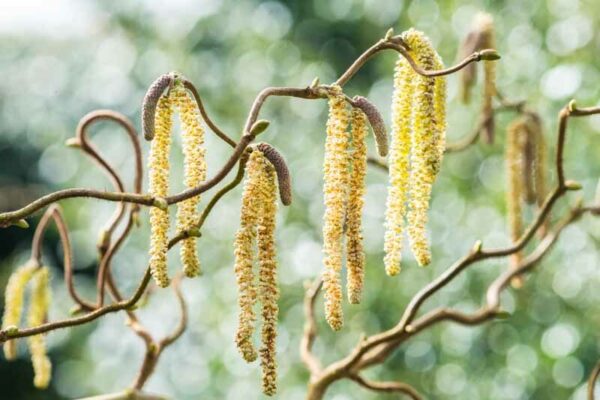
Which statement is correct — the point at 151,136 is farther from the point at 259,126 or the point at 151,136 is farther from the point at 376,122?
the point at 376,122

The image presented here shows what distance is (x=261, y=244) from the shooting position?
1.31 meters

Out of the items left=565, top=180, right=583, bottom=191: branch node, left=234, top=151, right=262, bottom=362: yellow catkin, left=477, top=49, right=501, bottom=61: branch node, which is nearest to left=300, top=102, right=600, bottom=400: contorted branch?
left=565, top=180, right=583, bottom=191: branch node

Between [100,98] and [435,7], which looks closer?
[435,7]

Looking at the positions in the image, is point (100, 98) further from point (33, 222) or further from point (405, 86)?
point (405, 86)

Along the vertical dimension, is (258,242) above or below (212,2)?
below

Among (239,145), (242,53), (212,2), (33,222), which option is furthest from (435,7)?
(239,145)

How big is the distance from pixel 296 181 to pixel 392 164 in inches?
400

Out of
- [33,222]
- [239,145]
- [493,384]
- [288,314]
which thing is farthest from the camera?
[33,222]

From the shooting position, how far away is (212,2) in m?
13.3

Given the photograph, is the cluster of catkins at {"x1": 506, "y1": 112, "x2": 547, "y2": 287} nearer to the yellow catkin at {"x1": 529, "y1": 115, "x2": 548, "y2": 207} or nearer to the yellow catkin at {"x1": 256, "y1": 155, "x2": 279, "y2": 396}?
the yellow catkin at {"x1": 529, "y1": 115, "x2": 548, "y2": 207}

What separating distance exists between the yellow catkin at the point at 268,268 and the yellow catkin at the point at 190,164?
0.27ft

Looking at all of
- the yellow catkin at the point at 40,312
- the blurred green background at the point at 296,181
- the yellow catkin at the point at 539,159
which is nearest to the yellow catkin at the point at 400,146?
the yellow catkin at the point at 40,312

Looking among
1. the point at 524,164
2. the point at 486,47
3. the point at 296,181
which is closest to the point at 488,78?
the point at 486,47

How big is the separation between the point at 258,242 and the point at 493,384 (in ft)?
29.2
